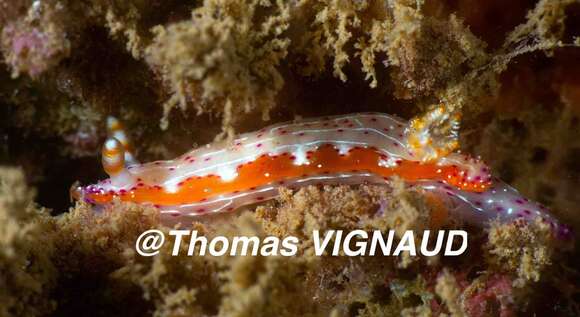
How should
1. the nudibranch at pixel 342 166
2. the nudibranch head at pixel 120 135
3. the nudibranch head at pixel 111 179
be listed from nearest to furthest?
the nudibranch at pixel 342 166
the nudibranch head at pixel 111 179
the nudibranch head at pixel 120 135

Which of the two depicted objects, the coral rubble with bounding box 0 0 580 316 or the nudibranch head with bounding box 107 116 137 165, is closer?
the coral rubble with bounding box 0 0 580 316

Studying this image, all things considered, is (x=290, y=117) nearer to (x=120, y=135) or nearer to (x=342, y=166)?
(x=342, y=166)

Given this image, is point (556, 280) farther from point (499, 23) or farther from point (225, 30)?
point (225, 30)

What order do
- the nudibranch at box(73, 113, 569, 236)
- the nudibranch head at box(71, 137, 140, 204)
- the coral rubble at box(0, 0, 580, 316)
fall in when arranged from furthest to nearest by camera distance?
the nudibranch head at box(71, 137, 140, 204)
the nudibranch at box(73, 113, 569, 236)
the coral rubble at box(0, 0, 580, 316)

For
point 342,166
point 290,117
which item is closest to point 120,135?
point 290,117

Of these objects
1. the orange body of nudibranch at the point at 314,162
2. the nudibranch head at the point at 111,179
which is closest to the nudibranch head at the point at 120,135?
the nudibranch head at the point at 111,179

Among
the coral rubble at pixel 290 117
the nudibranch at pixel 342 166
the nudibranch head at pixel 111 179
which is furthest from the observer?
the nudibranch head at pixel 111 179

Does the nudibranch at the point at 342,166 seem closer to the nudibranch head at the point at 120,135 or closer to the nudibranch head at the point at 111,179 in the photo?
the nudibranch head at the point at 111,179

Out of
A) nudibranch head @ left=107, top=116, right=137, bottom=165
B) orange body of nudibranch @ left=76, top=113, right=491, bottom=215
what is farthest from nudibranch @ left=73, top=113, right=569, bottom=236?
nudibranch head @ left=107, top=116, right=137, bottom=165

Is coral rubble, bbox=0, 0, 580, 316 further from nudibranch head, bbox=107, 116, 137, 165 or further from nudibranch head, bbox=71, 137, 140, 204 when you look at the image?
nudibranch head, bbox=71, 137, 140, 204

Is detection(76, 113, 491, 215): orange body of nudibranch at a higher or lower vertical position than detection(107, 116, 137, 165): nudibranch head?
lower
